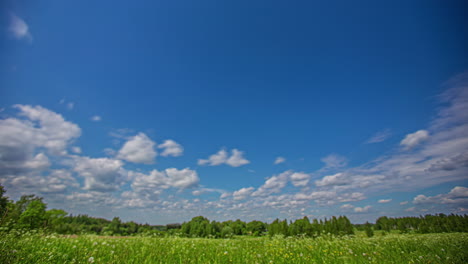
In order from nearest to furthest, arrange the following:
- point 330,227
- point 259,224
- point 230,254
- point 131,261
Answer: point 131,261 < point 230,254 < point 330,227 < point 259,224

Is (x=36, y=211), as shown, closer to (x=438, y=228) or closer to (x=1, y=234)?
(x=1, y=234)

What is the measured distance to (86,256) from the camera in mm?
6234

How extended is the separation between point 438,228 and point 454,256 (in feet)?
275

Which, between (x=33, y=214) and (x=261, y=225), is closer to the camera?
(x=33, y=214)

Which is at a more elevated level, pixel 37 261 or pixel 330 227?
pixel 37 261

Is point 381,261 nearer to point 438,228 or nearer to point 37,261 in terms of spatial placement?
point 37,261

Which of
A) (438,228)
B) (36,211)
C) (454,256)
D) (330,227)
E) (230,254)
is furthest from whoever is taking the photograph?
(330,227)

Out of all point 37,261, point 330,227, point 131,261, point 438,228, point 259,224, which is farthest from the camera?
point 259,224

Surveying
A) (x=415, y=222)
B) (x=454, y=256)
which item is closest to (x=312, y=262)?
(x=454, y=256)

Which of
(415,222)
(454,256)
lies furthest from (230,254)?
(415,222)

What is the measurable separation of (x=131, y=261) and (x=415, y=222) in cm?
12294

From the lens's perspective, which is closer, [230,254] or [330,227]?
[230,254]

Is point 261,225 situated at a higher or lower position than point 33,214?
lower

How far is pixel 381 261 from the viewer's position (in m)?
6.54
